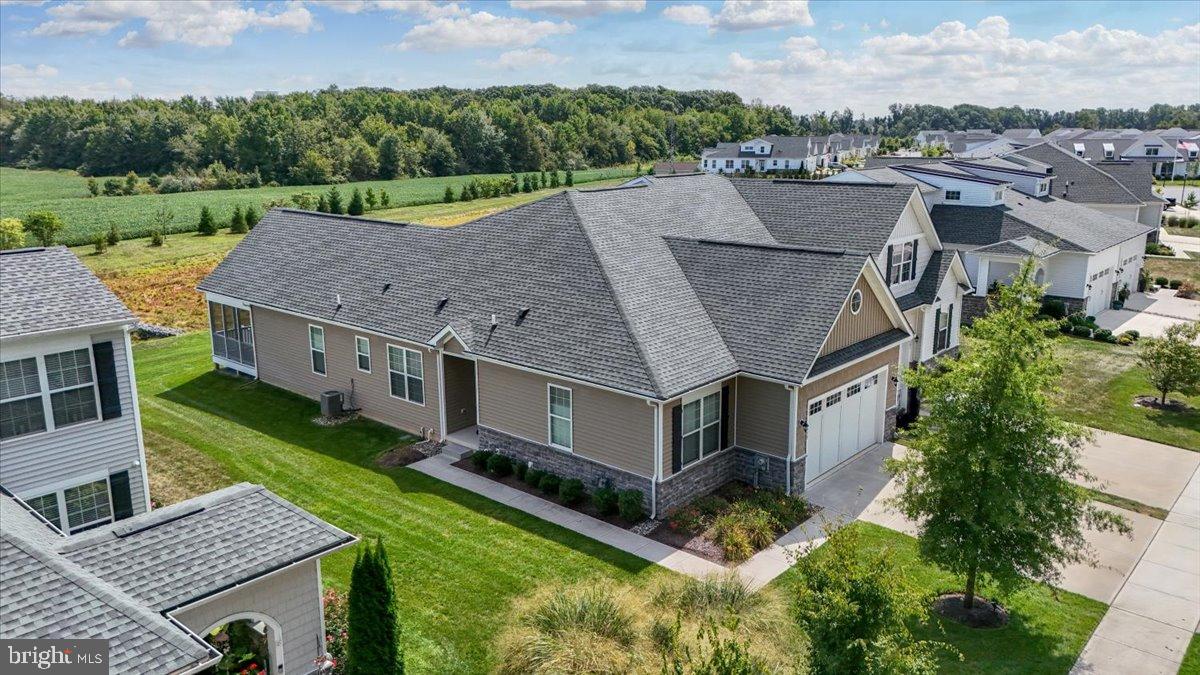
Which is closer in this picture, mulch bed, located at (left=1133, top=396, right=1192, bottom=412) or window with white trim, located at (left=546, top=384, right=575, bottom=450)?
window with white trim, located at (left=546, top=384, right=575, bottom=450)

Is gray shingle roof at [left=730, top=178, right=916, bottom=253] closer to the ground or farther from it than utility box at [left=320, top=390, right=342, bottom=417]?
farther from it

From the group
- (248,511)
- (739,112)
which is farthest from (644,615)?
(739,112)

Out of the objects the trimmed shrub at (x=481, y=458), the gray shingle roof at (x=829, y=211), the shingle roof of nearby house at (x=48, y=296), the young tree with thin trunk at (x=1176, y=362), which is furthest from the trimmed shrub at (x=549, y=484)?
the young tree with thin trunk at (x=1176, y=362)

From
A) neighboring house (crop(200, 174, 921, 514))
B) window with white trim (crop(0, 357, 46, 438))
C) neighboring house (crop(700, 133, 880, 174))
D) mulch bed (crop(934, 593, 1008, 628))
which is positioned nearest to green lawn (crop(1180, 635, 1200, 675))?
mulch bed (crop(934, 593, 1008, 628))

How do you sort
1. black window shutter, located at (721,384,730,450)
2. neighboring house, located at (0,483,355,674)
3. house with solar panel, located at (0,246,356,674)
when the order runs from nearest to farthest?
neighboring house, located at (0,483,355,674) → house with solar panel, located at (0,246,356,674) → black window shutter, located at (721,384,730,450)

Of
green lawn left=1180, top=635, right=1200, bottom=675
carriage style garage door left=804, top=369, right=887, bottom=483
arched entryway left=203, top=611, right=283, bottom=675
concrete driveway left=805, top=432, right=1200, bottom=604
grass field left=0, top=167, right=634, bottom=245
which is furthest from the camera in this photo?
grass field left=0, top=167, right=634, bottom=245

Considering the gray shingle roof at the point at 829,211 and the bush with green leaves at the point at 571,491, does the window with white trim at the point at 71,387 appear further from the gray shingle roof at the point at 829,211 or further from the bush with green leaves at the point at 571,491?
the gray shingle roof at the point at 829,211

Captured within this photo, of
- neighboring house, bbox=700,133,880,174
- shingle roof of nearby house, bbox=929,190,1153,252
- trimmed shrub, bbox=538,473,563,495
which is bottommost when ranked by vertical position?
trimmed shrub, bbox=538,473,563,495

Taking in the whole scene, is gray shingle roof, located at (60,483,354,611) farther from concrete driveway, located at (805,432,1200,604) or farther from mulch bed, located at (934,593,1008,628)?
mulch bed, located at (934,593,1008,628)

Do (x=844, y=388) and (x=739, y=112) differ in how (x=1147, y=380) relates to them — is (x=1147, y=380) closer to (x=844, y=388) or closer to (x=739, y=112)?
(x=844, y=388)
